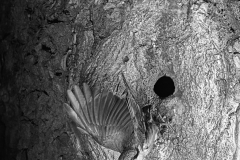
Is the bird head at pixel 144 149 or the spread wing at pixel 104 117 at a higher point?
the spread wing at pixel 104 117

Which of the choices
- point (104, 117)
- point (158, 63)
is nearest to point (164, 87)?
point (158, 63)

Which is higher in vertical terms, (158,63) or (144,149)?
(158,63)

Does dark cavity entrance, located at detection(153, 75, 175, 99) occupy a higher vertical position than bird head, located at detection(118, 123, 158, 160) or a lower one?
higher

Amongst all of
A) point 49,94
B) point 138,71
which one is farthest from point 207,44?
point 49,94

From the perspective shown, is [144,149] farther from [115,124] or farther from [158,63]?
[158,63]
